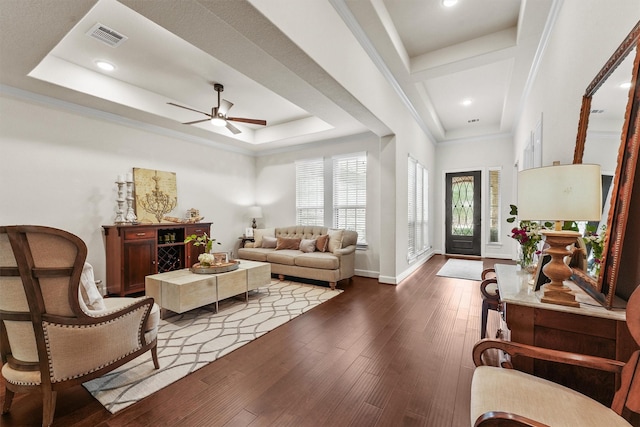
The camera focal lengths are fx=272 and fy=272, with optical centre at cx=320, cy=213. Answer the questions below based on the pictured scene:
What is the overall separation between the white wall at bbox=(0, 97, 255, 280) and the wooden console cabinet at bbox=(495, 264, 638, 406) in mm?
5296

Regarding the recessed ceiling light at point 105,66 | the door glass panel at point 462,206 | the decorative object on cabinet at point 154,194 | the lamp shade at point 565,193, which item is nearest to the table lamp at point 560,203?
the lamp shade at point 565,193

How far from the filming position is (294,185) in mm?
6453

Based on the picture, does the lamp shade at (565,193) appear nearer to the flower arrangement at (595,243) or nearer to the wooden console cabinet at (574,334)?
the flower arrangement at (595,243)

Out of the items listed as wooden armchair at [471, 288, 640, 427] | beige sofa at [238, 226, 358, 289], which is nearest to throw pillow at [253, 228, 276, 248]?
beige sofa at [238, 226, 358, 289]

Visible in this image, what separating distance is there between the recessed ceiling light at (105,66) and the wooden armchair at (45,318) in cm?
303

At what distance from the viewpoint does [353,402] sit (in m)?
1.82

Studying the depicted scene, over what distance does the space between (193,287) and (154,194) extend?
2655mm

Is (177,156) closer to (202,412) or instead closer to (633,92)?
(202,412)

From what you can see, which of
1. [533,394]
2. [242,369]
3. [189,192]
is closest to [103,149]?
[189,192]

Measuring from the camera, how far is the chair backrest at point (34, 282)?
1488mm

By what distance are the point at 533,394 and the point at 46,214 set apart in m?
5.41

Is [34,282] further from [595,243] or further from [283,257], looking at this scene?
[283,257]

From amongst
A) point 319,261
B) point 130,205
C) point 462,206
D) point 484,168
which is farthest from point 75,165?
point 484,168

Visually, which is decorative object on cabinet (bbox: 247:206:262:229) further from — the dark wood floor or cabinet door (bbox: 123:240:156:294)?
the dark wood floor
